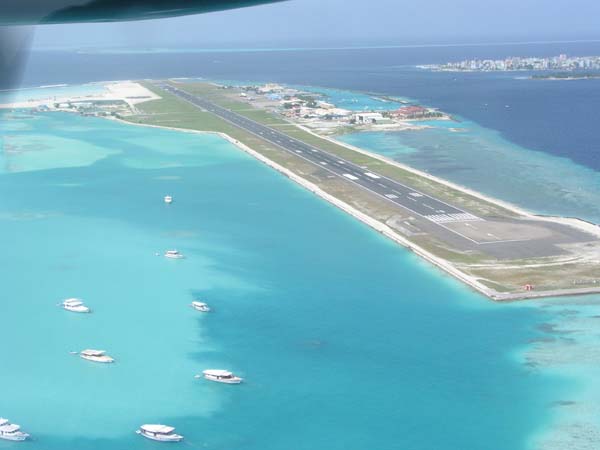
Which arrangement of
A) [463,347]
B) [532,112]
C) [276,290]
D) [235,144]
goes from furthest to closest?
[532,112], [235,144], [276,290], [463,347]

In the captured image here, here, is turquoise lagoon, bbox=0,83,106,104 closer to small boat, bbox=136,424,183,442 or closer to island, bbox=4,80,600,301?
island, bbox=4,80,600,301

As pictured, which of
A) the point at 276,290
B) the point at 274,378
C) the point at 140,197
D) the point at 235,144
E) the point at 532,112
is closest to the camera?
the point at 274,378

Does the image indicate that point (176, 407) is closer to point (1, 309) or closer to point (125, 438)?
point (125, 438)

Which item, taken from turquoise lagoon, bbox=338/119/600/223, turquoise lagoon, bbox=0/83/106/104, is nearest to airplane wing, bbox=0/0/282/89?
turquoise lagoon, bbox=338/119/600/223

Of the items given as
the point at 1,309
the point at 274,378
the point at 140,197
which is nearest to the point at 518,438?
the point at 274,378

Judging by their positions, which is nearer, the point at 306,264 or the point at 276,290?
the point at 276,290
